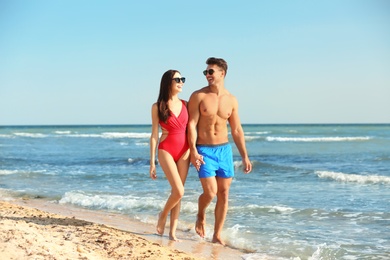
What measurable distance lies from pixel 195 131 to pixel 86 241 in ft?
5.15

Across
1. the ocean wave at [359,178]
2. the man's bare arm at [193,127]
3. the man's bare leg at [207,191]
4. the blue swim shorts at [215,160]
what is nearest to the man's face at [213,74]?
the man's bare arm at [193,127]

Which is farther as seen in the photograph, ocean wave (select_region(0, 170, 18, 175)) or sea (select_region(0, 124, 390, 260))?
ocean wave (select_region(0, 170, 18, 175))

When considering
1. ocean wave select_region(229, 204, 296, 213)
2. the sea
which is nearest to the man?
the sea

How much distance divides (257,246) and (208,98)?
1.84 metres

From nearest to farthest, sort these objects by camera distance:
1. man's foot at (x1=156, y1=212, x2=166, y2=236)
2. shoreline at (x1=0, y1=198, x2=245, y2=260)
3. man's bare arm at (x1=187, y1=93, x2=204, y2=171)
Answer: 1. shoreline at (x1=0, y1=198, x2=245, y2=260)
2. man's bare arm at (x1=187, y1=93, x2=204, y2=171)
3. man's foot at (x1=156, y1=212, x2=166, y2=236)

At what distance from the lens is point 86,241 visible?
5.36 m

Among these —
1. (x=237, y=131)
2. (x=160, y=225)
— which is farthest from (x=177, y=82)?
(x=160, y=225)

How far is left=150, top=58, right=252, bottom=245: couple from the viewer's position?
5.88 metres

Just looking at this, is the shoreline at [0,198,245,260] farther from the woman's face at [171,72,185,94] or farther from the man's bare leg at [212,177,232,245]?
the woman's face at [171,72,185,94]

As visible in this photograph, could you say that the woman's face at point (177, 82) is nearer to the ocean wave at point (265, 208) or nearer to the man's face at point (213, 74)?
the man's face at point (213, 74)

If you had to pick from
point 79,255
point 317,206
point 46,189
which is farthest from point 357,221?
point 46,189

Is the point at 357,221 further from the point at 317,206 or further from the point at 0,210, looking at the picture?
the point at 0,210

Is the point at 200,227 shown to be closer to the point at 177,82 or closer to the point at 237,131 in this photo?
the point at 237,131

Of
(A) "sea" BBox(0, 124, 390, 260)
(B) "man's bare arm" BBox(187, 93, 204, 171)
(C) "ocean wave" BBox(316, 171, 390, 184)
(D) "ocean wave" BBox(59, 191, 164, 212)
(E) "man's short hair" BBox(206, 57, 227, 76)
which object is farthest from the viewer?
(C) "ocean wave" BBox(316, 171, 390, 184)
